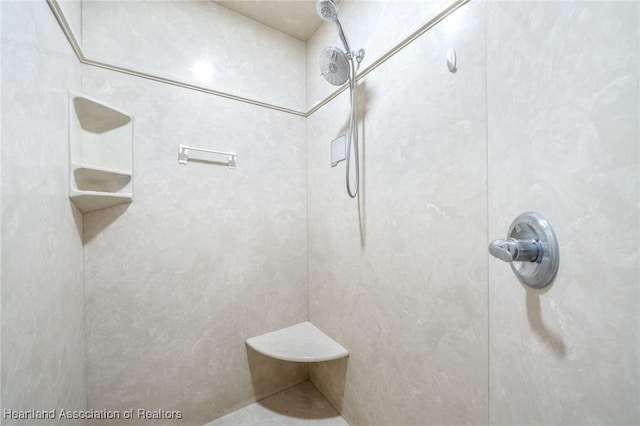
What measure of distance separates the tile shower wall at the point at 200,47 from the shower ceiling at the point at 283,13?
4cm

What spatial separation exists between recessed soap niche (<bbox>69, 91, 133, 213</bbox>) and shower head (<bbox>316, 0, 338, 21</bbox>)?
3.11 ft

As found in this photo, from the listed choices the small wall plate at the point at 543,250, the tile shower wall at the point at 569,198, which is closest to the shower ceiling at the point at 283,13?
the tile shower wall at the point at 569,198

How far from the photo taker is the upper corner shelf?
49.7 inches

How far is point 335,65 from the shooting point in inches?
44.8

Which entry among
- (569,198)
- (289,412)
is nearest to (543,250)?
(569,198)

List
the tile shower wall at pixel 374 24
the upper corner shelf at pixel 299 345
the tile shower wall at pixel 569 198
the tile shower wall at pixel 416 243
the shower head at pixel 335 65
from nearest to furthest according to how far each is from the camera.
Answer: the tile shower wall at pixel 569 198 → the tile shower wall at pixel 416 243 → the tile shower wall at pixel 374 24 → the shower head at pixel 335 65 → the upper corner shelf at pixel 299 345

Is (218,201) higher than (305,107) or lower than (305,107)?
lower

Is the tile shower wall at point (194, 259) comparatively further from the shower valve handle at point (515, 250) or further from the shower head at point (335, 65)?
the shower valve handle at point (515, 250)

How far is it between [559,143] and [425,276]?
0.55m

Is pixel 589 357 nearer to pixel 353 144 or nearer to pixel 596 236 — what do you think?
pixel 596 236

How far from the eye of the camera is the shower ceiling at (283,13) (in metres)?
1.36

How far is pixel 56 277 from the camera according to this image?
31.3 inches

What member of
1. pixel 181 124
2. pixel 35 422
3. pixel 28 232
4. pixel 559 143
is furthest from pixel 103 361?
pixel 559 143

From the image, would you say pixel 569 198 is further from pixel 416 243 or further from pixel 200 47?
pixel 200 47
